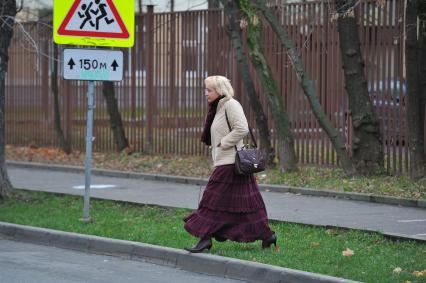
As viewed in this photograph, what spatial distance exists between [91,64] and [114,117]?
10358 mm

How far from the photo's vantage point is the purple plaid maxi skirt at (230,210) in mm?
9625

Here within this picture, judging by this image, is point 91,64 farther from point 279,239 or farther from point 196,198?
point 196,198

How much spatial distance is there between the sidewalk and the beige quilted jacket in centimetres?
208

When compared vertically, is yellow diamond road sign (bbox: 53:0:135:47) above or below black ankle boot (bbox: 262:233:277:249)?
above

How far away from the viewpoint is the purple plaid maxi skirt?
9.62 m

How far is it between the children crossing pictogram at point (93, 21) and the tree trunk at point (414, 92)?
5.15 metres

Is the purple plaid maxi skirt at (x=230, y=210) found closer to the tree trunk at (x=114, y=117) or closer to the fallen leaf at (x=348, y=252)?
the fallen leaf at (x=348, y=252)

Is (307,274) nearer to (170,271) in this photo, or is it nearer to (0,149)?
(170,271)

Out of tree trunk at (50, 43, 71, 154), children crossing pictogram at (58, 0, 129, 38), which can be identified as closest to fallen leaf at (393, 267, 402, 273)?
children crossing pictogram at (58, 0, 129, 38)

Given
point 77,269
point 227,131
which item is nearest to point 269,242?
point 227,131

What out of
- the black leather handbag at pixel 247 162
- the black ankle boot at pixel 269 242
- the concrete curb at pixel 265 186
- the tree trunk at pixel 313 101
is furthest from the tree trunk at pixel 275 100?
the black leather handbag at pixel 247 162

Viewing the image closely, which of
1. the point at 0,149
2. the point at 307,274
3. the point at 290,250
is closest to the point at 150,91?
the point at 0,149

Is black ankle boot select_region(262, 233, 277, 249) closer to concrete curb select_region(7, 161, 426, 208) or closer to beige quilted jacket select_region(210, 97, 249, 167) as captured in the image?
beige quilted jacket select_region(210, 97, 249, 167)

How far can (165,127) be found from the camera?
2169cm
